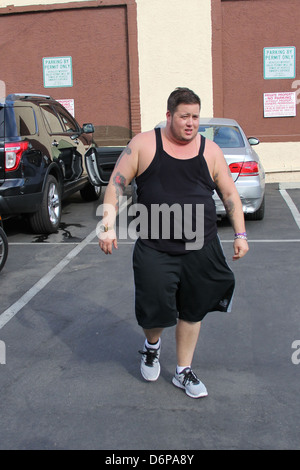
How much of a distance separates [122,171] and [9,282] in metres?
2.95

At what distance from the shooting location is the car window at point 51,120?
8311 mm

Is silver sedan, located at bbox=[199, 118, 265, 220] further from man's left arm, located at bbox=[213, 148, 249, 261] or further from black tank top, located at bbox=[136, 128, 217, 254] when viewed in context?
black tank top, located at bbox=[136, 128, 217, 254]

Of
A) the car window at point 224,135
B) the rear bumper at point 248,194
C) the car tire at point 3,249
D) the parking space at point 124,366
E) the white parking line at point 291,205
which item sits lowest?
the parking space at point 124,366

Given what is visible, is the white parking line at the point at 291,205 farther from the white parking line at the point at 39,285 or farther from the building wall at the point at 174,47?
the white parking line at the point at 39,285

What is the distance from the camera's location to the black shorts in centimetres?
329

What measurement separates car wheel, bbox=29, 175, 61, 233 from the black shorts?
4474mm

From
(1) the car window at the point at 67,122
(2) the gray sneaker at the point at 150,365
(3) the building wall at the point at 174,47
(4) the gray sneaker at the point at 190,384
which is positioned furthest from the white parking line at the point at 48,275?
(3) the building wall at the point at 174,47

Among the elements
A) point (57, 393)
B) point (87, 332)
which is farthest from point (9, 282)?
point (57, 393)

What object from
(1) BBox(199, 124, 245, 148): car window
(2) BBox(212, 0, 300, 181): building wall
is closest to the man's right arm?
(1) BBox(199, 124, 245, 148): car window

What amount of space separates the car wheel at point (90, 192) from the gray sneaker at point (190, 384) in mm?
7211

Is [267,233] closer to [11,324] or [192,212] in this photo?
[11,324]

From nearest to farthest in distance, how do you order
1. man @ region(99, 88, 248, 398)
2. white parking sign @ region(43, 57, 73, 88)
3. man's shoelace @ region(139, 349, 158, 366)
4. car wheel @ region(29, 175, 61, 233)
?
man @ region(99, 88, 248, 398) < man's shoelace @ region(139, 349, 158, 366) < car wheel @ region(29, 175, 61, 233) < white parking sign @ region(43, 57, 73, 88)

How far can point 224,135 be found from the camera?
8.32 m
